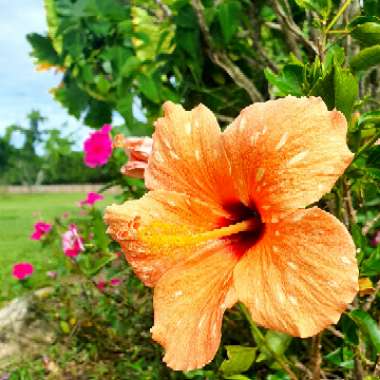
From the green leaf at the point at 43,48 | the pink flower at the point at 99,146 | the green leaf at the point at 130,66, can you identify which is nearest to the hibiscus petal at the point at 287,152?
the green leaf at the point at 130,66

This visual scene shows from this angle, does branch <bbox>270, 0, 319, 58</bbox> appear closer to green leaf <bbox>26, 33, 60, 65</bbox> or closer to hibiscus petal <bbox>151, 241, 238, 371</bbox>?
hibiscus petal <bbox>151, 241, 238, 371</bbox>

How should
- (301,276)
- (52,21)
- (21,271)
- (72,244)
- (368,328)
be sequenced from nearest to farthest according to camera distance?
(301,276) < (368,328) < (52,21) < (72,244) < (21,271)

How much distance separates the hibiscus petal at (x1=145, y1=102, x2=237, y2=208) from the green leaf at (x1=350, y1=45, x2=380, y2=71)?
262 mm

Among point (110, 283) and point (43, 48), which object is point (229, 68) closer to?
point (43, 48)

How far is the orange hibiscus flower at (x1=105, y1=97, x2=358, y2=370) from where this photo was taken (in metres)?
0.74

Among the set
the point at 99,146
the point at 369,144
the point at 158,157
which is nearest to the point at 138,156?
the point at 158,157

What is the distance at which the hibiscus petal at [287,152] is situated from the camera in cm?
76

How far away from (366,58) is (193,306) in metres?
0.48

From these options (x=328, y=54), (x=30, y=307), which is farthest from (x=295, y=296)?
(x=30, y=307)

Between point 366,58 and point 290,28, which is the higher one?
point 366,58

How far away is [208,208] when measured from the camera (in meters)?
0.91

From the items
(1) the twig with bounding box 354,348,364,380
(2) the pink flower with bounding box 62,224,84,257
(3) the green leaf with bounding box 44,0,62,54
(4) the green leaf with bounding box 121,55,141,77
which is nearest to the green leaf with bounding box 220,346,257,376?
(1) the twig with bounding box 354,348,364,380

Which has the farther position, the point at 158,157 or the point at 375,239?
the point at 375,239

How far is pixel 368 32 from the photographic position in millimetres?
978
